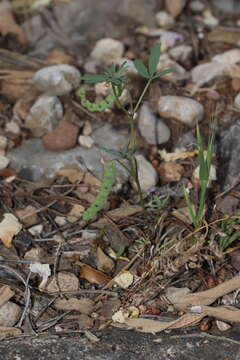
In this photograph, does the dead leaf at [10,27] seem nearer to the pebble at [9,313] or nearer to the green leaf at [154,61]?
the green leaf at [154,61]

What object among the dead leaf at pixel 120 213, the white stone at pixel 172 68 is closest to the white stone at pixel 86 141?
the dead leaf at pixel 120 213

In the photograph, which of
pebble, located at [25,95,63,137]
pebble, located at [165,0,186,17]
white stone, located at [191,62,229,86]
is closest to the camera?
pebble, located at [25,95,63,137]

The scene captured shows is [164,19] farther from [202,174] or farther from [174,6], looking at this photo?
[202,174]

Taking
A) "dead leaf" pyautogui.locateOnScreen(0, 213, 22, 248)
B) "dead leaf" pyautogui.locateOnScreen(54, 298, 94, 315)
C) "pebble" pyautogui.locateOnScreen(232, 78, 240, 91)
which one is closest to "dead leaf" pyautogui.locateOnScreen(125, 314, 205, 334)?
"dead leaf" pyautogui.locateOnScreen(54, 298, 94, 315)

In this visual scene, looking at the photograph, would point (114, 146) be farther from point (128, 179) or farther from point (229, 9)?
Result: point (229, 9)

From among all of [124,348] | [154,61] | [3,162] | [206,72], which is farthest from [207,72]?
[124,348]

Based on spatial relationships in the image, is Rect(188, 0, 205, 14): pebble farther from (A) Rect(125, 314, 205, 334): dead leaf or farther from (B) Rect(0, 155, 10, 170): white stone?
(A) Rect(125, 314, 205, 334): dead leaf

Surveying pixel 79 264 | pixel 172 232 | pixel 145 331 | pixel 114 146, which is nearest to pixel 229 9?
pixel 114 146
